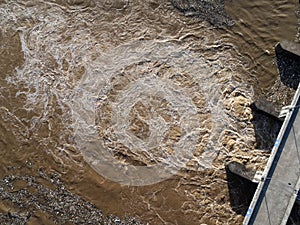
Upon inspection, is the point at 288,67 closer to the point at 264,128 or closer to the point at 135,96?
the point at 264,128

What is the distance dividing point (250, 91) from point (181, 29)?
3193 mm

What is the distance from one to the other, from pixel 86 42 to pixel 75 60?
0.74 m

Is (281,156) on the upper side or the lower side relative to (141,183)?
upper

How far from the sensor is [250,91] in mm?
13570

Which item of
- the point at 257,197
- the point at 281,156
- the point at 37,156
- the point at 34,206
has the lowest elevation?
Result: the point at 34,206

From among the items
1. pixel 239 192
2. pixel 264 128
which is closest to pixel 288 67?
pixel 264 128

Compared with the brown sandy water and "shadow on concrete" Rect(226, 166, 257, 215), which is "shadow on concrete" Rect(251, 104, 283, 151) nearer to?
the brown sandy water

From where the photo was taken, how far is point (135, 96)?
13.5 meters

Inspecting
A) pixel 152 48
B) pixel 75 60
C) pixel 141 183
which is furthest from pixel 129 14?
pixel 141 183

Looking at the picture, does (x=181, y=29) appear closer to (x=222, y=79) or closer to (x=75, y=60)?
(x=222, y=79)

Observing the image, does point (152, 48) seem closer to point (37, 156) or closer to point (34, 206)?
point (37, 156)

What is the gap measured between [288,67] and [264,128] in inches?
89.9

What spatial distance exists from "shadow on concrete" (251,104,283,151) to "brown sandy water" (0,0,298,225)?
0.20 meters

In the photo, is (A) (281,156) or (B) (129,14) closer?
(A) (281,156)
